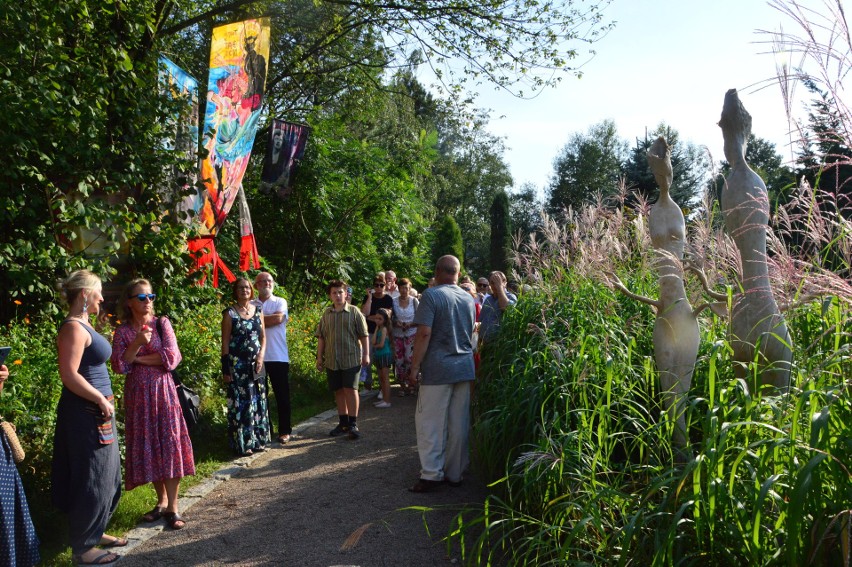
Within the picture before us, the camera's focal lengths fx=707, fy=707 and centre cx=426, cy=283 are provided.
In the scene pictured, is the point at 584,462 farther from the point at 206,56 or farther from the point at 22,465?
the point at 206,56

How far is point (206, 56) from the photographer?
18219mm

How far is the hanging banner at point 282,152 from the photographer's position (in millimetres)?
14680

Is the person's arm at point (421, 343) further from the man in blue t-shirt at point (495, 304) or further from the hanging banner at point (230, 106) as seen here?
the hanging banner at point (230, 106)

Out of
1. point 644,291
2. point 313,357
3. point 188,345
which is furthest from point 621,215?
point 313,357

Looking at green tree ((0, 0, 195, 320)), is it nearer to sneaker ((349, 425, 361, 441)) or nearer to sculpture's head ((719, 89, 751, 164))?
sneaker ((349, 425, 361, 441))

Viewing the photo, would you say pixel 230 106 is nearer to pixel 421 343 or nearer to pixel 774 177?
pixel 421 343

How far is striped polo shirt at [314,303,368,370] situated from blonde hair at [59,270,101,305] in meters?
3.73

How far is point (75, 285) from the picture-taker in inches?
172

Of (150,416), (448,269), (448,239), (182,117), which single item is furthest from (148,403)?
(448,239)

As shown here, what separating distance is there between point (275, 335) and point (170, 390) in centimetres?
262

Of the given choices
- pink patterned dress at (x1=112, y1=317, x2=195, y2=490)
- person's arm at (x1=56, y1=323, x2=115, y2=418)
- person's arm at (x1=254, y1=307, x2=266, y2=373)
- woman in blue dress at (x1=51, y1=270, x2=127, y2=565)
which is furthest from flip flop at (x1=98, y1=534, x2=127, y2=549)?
person's arm at (x1=254, y1=307, x2=266, y2=373)

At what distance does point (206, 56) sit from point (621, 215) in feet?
49.5

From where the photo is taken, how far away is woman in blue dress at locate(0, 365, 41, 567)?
371cm

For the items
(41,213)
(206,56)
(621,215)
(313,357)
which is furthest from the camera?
(206,56)
